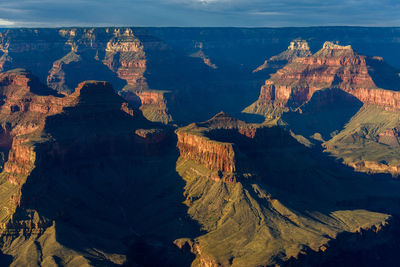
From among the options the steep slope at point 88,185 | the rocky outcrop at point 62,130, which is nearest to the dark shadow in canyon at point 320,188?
the steep slope at point 88,185

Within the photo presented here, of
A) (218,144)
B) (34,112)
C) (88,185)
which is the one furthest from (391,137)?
(34,112)

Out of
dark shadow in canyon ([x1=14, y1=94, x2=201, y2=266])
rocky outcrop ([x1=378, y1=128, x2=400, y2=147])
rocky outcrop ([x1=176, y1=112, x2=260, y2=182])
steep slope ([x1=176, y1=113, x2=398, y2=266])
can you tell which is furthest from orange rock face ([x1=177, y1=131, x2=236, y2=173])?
rocky outcrop ([x1=378, y1=128, x2=400, y2=147])

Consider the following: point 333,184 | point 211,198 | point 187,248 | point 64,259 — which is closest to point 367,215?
point 333,184

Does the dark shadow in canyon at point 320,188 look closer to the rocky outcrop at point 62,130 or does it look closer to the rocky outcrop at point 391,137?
the rocky outcrop at point 62,130

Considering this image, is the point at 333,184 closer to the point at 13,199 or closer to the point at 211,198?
the point at 211,198

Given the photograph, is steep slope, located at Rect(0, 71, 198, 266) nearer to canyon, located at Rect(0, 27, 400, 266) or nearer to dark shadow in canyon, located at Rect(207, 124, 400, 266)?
canyon, located at Rect(0, 27, 400, 266)

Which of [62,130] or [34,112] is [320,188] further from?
[34,112]
